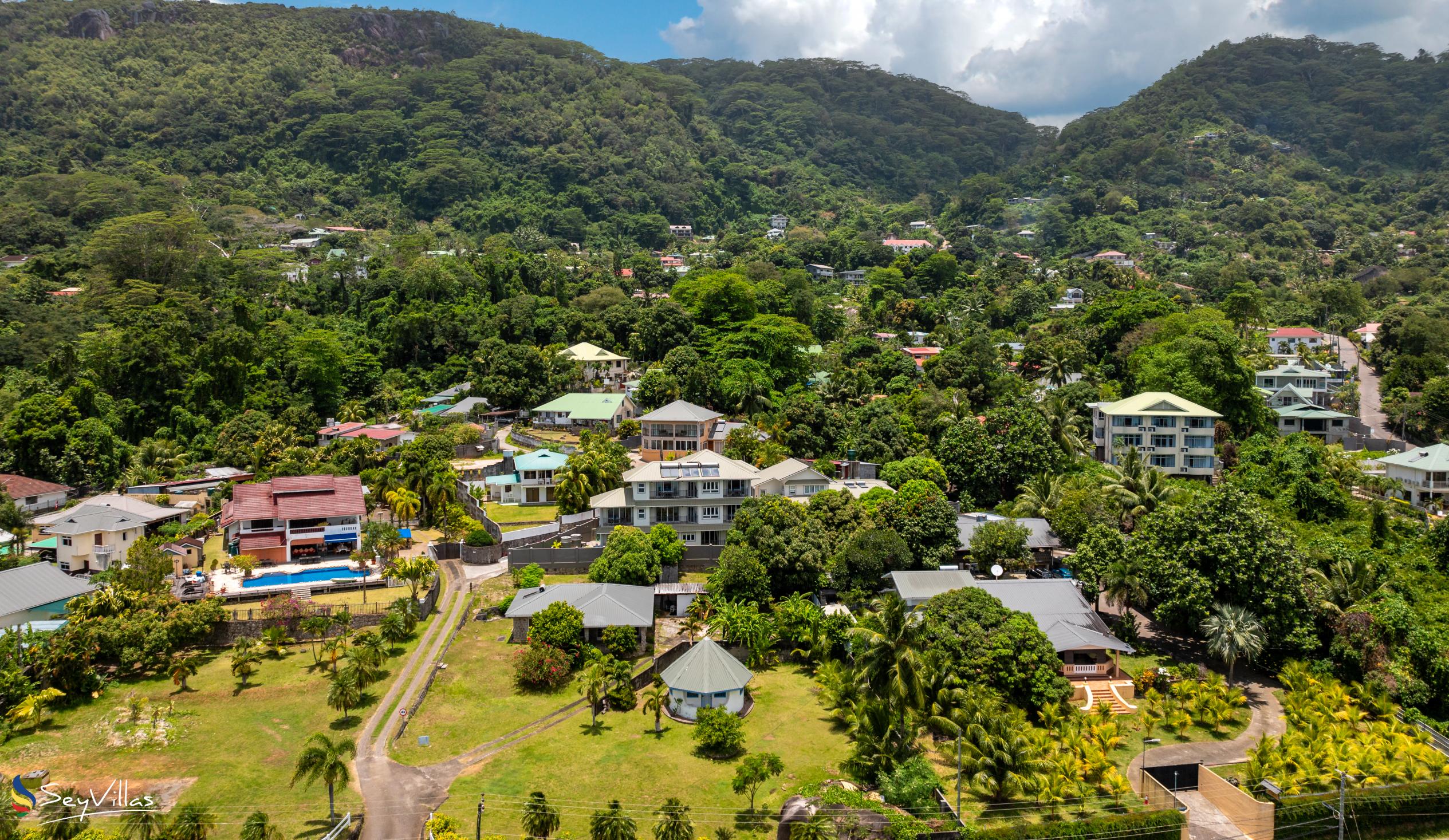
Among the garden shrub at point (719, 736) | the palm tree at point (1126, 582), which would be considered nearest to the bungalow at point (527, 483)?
the garden shrub at point (719, 736)

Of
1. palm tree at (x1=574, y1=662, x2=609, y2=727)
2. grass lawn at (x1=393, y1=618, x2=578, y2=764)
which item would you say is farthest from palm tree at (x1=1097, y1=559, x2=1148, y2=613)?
grass lawn at (x1=393, y1=618, x2=578, y2=764)

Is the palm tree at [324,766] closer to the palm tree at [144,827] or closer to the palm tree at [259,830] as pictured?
the palm tree at [259,830]

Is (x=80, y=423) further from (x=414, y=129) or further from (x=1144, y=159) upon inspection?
(x=1144, y=159)

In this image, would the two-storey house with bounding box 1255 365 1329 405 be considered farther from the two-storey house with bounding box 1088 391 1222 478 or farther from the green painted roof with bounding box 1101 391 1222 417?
the two-storey house with bounding box 1088 391 1222 478

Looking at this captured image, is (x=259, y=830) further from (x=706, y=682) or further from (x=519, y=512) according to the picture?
(x=519, y=512)

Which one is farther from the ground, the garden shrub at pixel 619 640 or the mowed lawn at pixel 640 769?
the garden shrub at pixel 619 640
